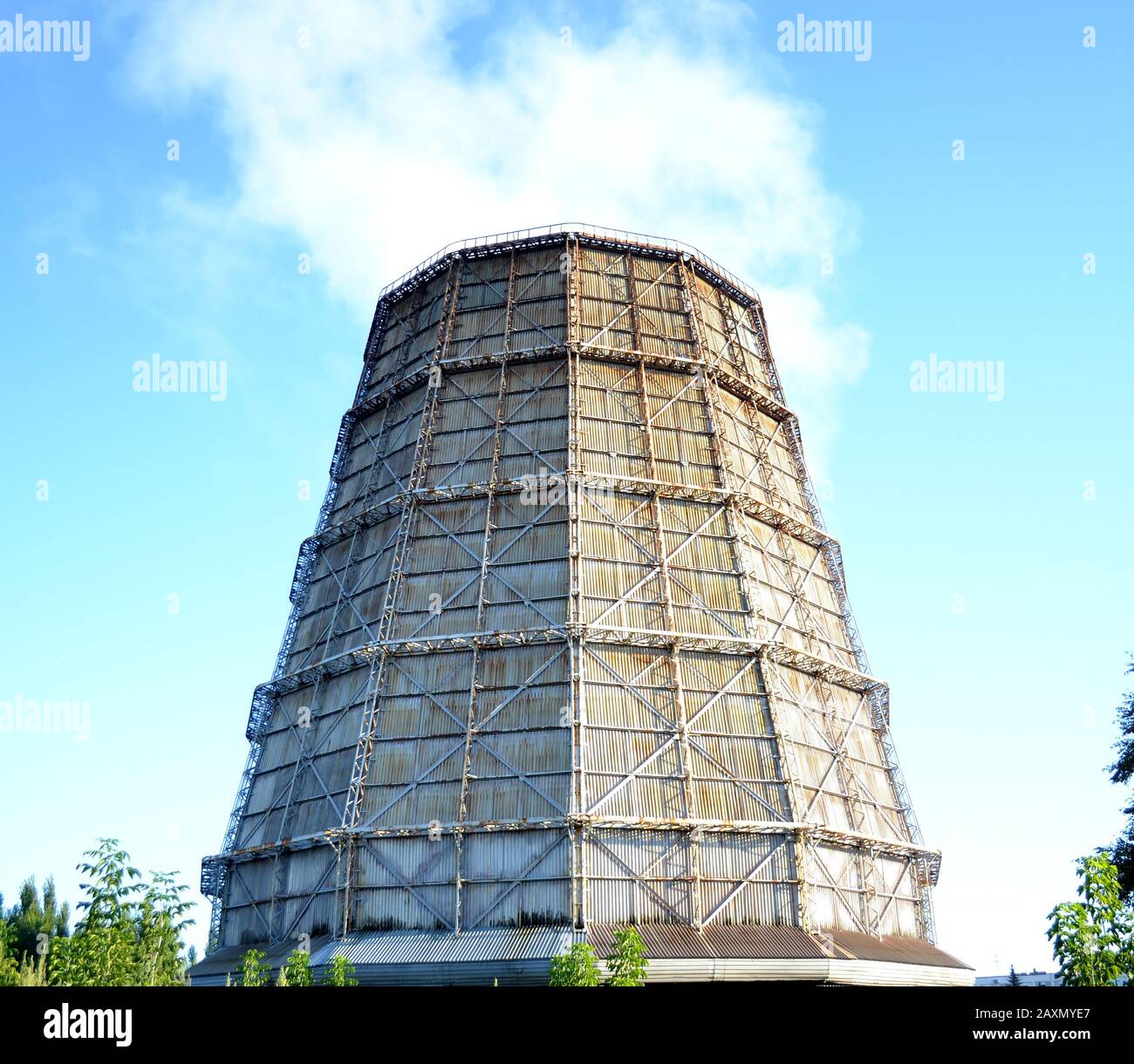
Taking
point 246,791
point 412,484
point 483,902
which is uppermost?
point 412,484

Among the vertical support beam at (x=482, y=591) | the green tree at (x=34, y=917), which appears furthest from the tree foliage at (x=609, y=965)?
the green tree at (x=34, y=917)

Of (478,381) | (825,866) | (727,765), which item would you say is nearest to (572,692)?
(727,765)

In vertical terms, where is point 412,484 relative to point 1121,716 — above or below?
above

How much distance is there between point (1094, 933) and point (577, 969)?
12.6m

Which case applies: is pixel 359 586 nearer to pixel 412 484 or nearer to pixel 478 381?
pixel 412 484

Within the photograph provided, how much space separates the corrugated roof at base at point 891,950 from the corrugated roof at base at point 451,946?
29.3 feet

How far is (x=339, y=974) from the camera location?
2506cm

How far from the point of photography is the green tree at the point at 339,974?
82.4 feet

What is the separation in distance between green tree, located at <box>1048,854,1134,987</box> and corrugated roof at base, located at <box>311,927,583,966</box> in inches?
672

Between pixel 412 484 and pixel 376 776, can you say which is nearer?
pixel 376 776

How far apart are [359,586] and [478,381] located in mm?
9936
